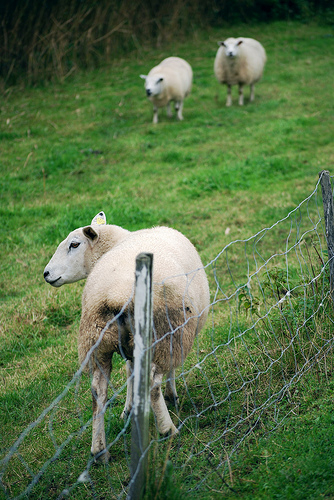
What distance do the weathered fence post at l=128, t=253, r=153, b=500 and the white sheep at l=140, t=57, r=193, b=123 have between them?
30.2 feet

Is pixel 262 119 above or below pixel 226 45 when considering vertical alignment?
below

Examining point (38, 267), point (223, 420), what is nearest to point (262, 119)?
point (38, 267)

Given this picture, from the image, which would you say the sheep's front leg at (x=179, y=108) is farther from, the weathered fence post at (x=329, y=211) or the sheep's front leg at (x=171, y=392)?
the sheep's front leg at (x=171, y=392)

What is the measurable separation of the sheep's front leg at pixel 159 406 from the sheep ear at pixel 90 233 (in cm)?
134

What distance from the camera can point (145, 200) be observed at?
775 centimetres

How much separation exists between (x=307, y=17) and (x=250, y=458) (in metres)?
19.6

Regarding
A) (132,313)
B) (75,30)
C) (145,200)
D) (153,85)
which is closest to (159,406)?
(132,313)

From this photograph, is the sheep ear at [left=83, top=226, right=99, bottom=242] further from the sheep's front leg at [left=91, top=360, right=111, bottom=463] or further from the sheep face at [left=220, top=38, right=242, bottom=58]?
the sheep face at [left=220, top=38, right=242, bottom=58]

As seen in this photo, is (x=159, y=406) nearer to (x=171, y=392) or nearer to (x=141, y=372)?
(x=171, y=392)

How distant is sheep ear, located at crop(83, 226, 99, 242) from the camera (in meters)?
3.92

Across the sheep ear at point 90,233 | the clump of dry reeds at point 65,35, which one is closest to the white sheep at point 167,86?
the clump of dry reeds at point 65,35

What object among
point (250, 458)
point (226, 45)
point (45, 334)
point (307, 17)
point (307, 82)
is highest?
point (307, 17)

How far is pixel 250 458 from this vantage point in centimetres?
280

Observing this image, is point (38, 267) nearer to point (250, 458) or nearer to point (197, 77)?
point (250, 458)
